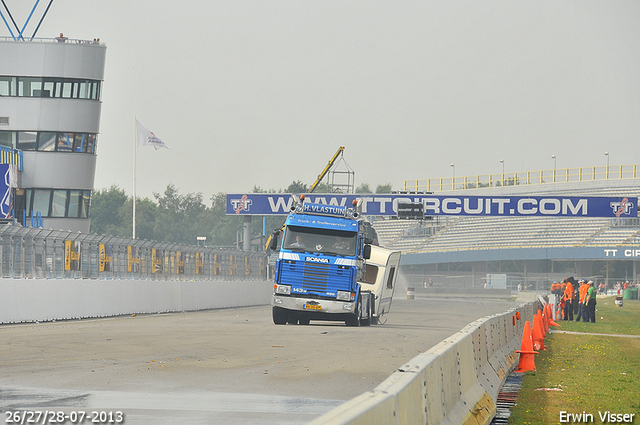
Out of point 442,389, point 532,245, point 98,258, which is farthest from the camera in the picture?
point 532,245

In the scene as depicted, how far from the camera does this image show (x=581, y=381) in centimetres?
1357

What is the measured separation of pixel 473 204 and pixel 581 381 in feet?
146

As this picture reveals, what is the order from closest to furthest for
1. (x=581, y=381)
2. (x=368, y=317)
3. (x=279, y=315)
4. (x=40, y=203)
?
1. (x=581, y=381)
2. (x=279, y=315)
3. (x=368, y=317)
4. (x=40, y=203)

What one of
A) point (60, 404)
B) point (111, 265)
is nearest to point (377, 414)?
point (60, 404)

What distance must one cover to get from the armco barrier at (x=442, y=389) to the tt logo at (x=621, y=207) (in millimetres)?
45069

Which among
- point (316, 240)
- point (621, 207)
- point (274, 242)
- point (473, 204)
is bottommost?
point (274, 242)

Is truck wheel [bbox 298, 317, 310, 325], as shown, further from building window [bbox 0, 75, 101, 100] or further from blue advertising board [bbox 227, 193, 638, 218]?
building window [bbox 0, 75, 101, 100]

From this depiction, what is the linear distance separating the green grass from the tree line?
11905cm

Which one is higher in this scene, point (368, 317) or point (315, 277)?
point (315, 277)

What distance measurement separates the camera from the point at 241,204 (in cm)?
5934

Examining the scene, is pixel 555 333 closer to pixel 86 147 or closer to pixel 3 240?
pixel 3 240

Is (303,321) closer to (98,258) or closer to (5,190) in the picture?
(98,258)

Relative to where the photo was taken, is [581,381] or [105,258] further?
[105,258]

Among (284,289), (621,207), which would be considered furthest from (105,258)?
(621,207)
